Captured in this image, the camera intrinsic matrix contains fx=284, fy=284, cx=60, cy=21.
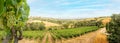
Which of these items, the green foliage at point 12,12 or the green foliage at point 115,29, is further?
the green foliage at point 115,29

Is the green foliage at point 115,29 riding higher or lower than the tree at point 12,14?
lower

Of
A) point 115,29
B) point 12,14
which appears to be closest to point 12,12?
point 12,14

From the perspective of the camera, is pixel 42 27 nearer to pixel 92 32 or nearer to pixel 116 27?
pixel 92 32

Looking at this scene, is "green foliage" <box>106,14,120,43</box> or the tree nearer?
the tree

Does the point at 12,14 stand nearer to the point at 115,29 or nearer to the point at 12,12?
the point at 12,12

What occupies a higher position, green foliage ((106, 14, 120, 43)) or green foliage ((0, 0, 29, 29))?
green foliage ((0, 0, 29, 29))

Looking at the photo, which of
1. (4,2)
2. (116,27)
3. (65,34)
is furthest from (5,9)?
(65,34)

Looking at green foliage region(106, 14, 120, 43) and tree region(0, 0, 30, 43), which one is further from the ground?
tree region(0, 0, 30, 43)

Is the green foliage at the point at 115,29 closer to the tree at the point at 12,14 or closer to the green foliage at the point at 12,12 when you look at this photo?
the tree at the point at 12,14

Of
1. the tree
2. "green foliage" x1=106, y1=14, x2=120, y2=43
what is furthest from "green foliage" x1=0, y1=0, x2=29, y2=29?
"green foliage" x1=106, y1=14, x2=120, y2=43

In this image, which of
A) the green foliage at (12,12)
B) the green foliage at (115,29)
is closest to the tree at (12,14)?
the green foliage at (12,12)

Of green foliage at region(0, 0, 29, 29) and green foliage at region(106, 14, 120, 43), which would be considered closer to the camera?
green foliage at region(0, 0, 29, 29)

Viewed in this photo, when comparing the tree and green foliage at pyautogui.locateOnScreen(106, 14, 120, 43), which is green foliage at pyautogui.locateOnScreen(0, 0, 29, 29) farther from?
green foliage at pyautogui.locateOnScreen(106, 14, 120, 43)
